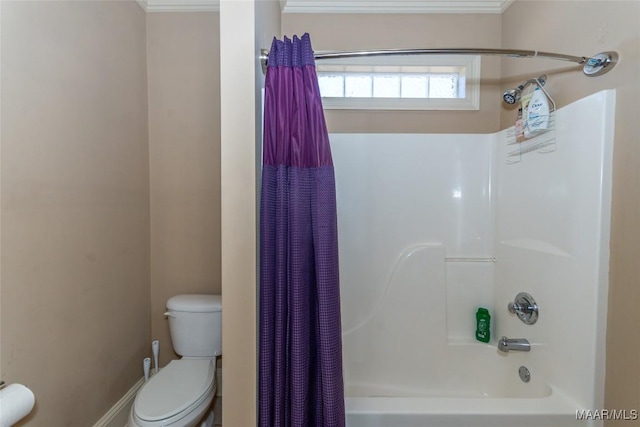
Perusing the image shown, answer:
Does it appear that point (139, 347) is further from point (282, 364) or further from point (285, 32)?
point (285, 32)

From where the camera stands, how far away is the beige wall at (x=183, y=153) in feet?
6.44

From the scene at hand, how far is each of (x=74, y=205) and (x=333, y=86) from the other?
159cm

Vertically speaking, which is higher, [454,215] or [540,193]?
[540,193]

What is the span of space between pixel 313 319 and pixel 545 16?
1.80 m

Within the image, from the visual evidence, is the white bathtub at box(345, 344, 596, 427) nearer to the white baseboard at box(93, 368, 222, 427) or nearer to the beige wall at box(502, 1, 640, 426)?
the beige wall at box(502, 1, 640, 426)

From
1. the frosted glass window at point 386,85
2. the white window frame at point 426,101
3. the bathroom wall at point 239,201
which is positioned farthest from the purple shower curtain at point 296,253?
the frosted glass window at point 386,85

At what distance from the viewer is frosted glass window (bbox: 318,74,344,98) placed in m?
1.94

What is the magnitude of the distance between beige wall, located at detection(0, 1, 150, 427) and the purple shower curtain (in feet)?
3.26

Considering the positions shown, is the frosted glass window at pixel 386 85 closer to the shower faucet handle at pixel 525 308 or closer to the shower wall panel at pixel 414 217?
the shower wall panel at pixel 414 217

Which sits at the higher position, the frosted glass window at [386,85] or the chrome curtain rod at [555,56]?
the frosted glass window at [386,85]

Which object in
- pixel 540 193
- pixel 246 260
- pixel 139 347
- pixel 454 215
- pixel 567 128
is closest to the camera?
pixel 246 260

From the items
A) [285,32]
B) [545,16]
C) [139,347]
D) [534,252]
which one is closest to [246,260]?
[534,252]

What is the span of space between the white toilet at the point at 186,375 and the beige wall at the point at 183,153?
8.9 inches

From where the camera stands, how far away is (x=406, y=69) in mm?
1927
